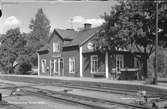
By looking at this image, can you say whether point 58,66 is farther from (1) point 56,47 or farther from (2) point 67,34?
(2) point 67,34

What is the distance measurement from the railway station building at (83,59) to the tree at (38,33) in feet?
24.8

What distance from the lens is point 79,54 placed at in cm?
3594

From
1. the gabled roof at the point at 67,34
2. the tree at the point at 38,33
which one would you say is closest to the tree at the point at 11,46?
the tree at the point at 38,33

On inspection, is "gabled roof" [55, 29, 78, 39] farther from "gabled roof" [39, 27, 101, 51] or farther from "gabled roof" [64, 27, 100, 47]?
"gabled roof" [64, 27, 100, 47]

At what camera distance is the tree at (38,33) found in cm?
5243

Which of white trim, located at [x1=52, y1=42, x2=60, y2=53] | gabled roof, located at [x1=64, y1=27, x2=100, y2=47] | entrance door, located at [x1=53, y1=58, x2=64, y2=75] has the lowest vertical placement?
entrance door, located at [x1=53, y1=58, x2=64, y2=75]

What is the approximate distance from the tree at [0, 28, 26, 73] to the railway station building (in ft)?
22.8

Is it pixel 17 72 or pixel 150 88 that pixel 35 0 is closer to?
pixel 150 88

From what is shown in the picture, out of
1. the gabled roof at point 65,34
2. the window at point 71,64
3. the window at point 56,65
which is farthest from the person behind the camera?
the window at point 56,65

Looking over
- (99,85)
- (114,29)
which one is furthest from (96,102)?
(114,29)

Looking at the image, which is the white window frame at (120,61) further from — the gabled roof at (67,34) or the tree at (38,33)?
the tree at (38,33)

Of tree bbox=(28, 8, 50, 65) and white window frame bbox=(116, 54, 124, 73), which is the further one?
tree bbox=(28, 8, 50, 65)

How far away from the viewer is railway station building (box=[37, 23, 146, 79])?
32500 millimetres

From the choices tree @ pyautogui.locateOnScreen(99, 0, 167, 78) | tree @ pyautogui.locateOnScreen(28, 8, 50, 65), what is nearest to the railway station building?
tree @ pyautogui.locateOnScreen(99, 0, 167, 78)
